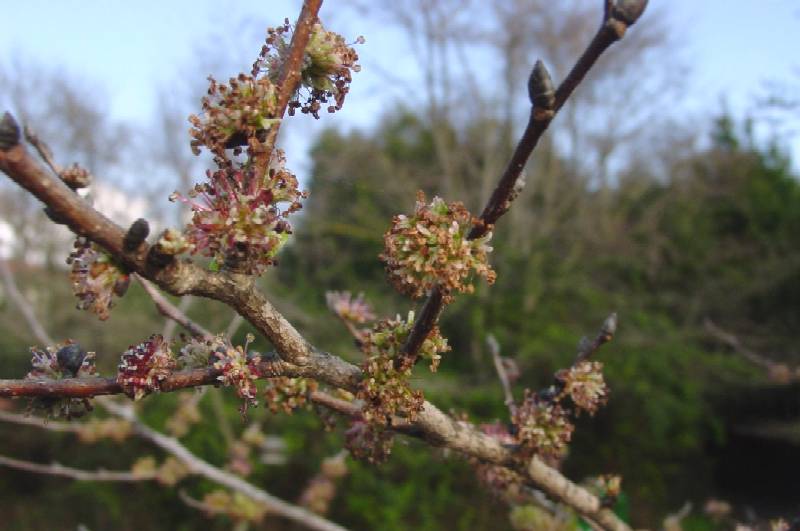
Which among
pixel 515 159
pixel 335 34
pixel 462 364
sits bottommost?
pixel 515 159

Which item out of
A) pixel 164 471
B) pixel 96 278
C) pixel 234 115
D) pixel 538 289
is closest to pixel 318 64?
pixel 234 115

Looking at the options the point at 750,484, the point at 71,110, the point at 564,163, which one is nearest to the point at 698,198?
the point at 564,163

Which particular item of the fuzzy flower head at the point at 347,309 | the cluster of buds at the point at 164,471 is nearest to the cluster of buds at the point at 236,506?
the cluster of buds at the point at 164,471

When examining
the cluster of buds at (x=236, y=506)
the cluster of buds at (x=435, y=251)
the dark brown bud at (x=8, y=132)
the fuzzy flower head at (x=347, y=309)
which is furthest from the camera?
the cluster of buds at (x=236, y=506)

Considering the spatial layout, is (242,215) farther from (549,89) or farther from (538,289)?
(538,289)

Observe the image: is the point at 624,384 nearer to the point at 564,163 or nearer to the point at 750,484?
the point at 750,484

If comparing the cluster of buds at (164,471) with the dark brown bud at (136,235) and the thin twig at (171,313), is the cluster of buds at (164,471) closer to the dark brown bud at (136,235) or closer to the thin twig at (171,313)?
the thin twig at (171,313)

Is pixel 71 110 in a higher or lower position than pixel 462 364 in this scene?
higher
